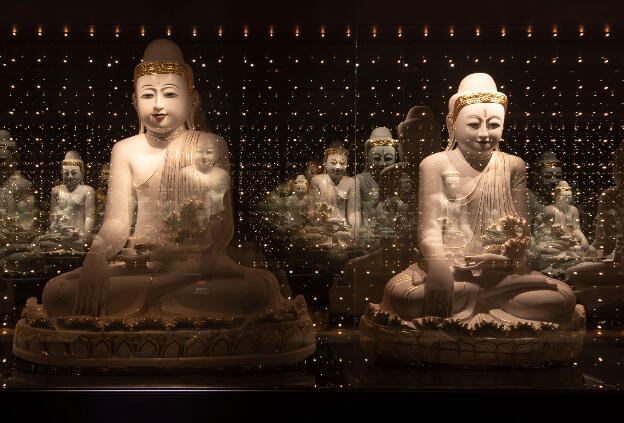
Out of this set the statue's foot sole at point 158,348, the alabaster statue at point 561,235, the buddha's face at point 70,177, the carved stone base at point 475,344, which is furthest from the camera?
the alabaster statue at point 561,235

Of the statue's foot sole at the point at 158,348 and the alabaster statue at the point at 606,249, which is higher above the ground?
the alabaster statue at the point at 606,249

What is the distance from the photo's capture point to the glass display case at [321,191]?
2.78 metres

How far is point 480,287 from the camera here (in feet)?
9.48

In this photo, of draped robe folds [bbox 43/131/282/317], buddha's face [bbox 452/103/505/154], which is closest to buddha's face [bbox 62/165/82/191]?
draped robe folds [bbox 43/131/282/317]

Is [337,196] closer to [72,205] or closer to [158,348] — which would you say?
[158,348]

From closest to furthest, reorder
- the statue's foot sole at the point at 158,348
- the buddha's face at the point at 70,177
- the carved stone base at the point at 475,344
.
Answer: the statue's foot sole at the point at 158,348, the carved stone base at the point at 475,344, the buddha's face at the point at 70,177

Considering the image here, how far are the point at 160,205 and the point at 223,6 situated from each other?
36.1 inches

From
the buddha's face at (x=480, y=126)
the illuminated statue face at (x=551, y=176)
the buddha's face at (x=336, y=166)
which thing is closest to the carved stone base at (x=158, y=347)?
the buddha's face at (x=336, y=166)

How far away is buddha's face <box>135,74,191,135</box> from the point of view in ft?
9.58

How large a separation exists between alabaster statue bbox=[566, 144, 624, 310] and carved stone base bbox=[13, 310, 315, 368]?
143cm

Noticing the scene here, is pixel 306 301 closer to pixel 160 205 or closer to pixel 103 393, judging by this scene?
pixel 160 205

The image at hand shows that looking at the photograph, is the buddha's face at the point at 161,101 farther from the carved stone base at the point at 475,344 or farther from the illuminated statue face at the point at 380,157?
the carved stone base at the point at 475,344

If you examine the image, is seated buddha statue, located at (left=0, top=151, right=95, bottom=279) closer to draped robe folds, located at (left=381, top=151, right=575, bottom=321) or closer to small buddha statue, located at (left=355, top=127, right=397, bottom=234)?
small buddha statue, located at (left=355, top=127, right=397, bottom=234)

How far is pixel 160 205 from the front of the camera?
291 cm
